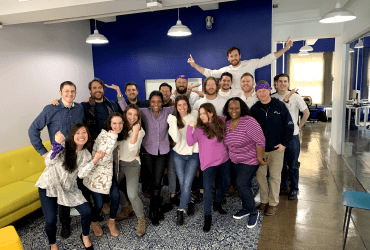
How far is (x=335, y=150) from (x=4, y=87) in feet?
25.3

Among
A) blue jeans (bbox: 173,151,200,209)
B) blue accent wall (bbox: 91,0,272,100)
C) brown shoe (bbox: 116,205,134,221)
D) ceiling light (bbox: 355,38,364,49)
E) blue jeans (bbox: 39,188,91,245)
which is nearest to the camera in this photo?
blue jeans (bbox: 39,188,91,245)

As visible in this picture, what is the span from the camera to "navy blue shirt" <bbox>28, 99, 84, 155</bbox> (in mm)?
3439

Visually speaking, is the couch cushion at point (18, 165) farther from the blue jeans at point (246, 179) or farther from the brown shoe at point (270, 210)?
the brown shoe at point (270, 210)

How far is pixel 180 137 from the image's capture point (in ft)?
11.4

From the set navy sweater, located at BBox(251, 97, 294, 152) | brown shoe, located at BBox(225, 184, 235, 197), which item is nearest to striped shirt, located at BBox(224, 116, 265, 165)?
navy sweater, located at BBox(251, 97, 294, 152)

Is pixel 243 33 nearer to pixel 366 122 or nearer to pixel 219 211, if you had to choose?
pixel 366 122

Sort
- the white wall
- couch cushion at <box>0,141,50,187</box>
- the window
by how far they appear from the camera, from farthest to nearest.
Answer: the window, the white wall, couch cushion at <box>0,141,50,187</box>

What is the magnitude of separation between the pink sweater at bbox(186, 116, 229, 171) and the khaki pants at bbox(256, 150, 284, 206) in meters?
0.73

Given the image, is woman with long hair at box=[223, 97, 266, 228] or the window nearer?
woman with long hair at box=[223, 97, 266, 228]

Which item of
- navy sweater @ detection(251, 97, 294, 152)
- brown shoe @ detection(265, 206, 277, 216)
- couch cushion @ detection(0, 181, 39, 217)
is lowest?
brown shoe @ detection(265, 206, 277, 216)

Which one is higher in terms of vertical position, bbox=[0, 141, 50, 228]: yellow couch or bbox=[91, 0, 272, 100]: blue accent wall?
bbox=[91, 0, 272, 100]: blue accent wall

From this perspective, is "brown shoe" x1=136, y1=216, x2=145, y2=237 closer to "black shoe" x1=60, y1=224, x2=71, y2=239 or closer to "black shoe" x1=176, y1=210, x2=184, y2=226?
"black shoe" x1=176, y1=210, x2=184, y2=226

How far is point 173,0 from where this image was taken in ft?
13.4

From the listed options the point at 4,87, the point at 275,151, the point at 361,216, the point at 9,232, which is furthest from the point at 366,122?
the point at 4,87
